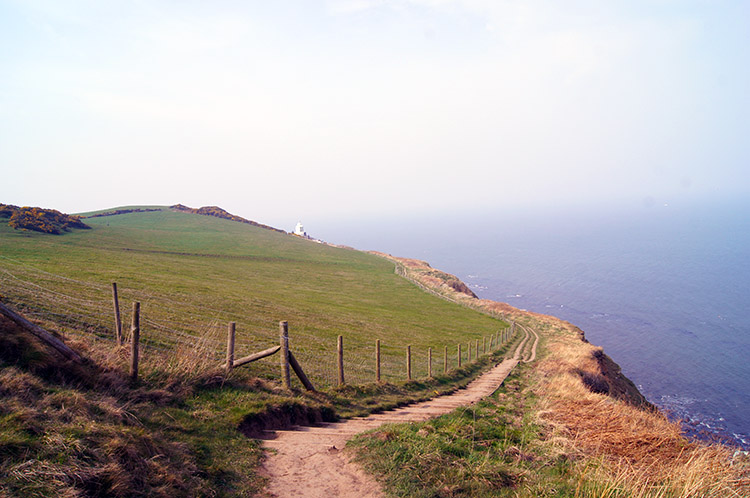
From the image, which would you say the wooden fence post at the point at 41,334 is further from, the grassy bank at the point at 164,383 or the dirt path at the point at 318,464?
the dirt path at the point at 318,464

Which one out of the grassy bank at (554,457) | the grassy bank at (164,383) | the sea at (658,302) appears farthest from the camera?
the sea at (658,302)

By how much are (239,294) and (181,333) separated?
21.4m

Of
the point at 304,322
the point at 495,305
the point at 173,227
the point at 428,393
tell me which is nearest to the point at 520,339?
the point at 495,305

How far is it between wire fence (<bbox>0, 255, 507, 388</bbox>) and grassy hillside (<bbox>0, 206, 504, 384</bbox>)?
0.29 feet

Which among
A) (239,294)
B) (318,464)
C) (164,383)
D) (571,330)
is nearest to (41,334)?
(164,383)

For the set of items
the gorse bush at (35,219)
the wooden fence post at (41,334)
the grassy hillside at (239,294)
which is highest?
the gorse bush at (35,219)

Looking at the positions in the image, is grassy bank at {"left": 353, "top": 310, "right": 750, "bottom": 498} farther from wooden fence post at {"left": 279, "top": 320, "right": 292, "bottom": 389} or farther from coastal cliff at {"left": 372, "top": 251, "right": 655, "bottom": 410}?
coastal cliff at {"left": 372, "top": 251, "right": 655, "bottom": 410}

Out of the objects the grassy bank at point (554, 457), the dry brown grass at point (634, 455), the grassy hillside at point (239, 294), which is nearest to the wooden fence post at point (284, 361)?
the grassy hillside at point (239, 294)

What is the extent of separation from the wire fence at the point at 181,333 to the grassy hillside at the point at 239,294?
9 centimetres

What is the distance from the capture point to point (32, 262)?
96.2 ft

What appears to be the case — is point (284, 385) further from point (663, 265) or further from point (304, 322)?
point (663, 265)

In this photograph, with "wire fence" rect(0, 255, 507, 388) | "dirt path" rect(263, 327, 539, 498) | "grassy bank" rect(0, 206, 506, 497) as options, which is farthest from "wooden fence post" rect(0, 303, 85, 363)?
"dirt path" rect(263, 327, 539, 498)

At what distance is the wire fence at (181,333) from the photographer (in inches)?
458

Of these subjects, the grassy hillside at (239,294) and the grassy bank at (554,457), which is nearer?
the grassy bank at (554,457)
